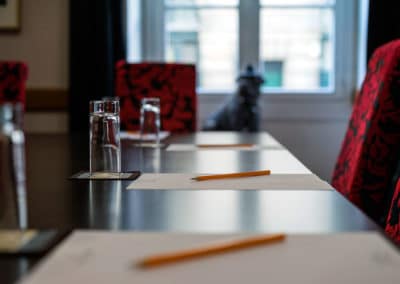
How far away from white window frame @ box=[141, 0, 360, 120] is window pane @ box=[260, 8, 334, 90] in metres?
0.05

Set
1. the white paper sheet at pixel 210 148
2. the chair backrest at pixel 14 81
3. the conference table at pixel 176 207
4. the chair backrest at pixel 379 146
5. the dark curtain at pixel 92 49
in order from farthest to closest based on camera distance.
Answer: the dark curtain at pixel 92 49 < the chair backrest at pixel 14 81 < the white paper sheet at pixel 210 148 < the chair backrest at pixel 379 146 < the conference table at pixel 176 207

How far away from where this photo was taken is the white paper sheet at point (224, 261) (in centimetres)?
44

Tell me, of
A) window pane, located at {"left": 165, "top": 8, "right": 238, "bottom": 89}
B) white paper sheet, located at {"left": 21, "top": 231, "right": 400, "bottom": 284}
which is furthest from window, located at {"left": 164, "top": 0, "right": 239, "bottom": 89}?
white paper sheet, located at {"left": 21, "top": 231, "right": 400, "bottom": 284}

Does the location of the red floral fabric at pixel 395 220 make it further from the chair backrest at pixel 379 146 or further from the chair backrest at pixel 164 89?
the chair backrest at pixel 164 89

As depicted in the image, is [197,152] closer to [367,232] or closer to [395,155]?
[395,155]

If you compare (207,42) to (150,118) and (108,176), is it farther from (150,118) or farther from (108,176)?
(108,176)

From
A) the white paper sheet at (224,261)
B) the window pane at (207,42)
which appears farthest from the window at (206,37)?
the white paper sheet at (224,261)

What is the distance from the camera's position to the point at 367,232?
0.58m

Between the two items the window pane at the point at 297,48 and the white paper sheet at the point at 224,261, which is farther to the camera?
the window pane at the point at 297,48

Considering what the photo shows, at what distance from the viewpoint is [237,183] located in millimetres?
889

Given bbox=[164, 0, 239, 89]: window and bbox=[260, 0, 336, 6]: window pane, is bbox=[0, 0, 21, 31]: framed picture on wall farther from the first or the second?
bbox=[260, 0, 336, 6]: window pane

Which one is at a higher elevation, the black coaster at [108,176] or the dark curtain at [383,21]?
the dark curtain at [383,21]

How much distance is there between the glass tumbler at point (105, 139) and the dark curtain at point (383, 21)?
2.10m

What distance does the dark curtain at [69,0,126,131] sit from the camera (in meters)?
2.94
